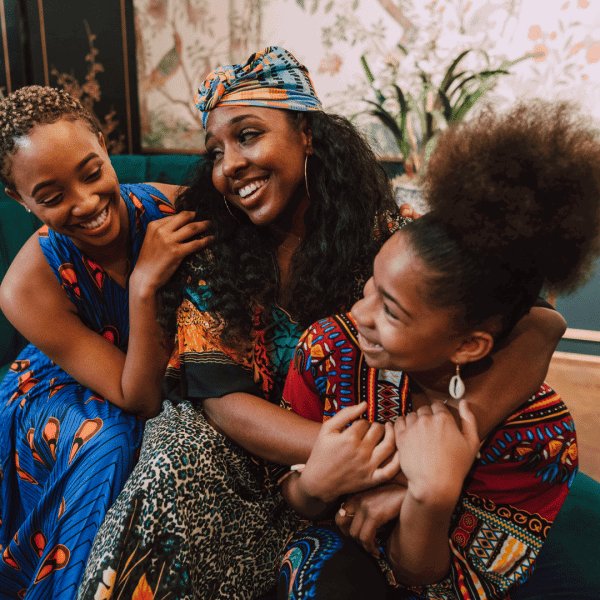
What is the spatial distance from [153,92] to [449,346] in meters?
2.64

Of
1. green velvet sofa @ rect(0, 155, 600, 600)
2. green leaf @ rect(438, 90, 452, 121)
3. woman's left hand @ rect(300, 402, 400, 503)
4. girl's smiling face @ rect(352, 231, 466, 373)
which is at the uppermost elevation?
green leaf @ rect(438, 90, 452, 121)

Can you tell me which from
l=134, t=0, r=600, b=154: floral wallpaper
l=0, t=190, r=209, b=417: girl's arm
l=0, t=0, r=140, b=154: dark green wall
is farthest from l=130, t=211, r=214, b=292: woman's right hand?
l=134, t=0, r=600, b=154: floral wallpaper

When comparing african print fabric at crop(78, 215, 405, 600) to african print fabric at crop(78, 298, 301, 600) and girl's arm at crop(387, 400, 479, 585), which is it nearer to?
african print fabric at crop(78, 298, 301, 600)

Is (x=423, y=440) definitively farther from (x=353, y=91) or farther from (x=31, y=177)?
(x=353, y=91)

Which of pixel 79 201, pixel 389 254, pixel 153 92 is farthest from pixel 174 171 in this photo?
pixel 389 254

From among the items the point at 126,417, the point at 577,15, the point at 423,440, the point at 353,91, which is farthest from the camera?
the point at 353,91

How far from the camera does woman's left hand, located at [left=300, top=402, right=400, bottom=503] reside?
32.6 inches

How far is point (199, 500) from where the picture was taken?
36.4 inches

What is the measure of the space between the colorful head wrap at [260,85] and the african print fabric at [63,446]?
0.44m

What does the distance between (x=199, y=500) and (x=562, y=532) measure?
3.03 feet

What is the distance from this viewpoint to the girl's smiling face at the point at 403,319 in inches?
29.3

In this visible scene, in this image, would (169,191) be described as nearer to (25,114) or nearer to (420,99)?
(25,114)

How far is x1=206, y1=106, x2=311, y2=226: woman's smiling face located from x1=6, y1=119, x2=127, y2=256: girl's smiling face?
0.94ft

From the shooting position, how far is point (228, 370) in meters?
1.09
